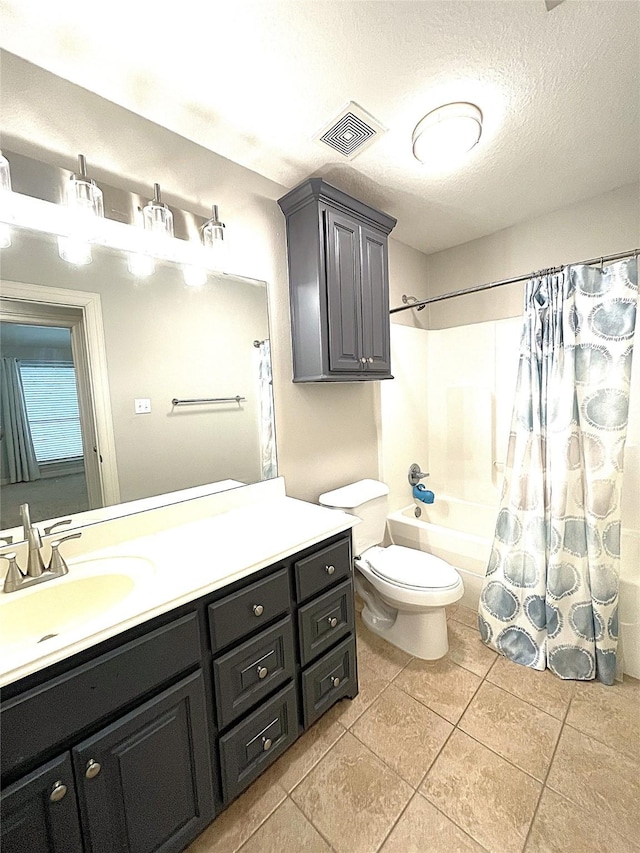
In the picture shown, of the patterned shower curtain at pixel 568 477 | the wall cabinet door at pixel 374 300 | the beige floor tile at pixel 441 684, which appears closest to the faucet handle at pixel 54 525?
the wall cabinet door at pixel 374 300

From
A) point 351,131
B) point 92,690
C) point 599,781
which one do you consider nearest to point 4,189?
point 351,131

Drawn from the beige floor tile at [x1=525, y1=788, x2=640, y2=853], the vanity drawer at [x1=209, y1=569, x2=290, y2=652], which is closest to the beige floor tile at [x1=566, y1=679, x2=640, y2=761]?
the beige floor tile at [x1=525, y1=788, x2=640, y2=853]

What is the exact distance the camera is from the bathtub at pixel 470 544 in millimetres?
1641

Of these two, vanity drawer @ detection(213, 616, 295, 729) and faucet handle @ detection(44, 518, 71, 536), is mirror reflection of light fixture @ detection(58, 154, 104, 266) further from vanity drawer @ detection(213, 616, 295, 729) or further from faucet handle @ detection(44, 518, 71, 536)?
vanity drawer @ detection(213, 616, 295, 729)

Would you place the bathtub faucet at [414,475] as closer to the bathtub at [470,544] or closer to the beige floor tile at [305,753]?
the bathtub at [470,544]

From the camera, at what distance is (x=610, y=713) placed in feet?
4.84

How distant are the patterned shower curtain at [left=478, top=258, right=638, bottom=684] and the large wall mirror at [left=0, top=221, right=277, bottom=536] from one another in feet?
4.41

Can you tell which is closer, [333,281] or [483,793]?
[483,793]

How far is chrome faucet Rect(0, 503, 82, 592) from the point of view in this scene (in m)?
1.01

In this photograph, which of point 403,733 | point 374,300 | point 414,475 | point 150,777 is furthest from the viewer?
point 414,475

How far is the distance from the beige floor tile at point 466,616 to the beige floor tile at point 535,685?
28 cm

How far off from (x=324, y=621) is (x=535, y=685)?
3.62 ft

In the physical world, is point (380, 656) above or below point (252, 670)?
below

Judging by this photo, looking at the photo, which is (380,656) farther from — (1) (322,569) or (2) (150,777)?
(2) (150,777)
